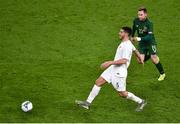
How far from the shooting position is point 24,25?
18.8 m

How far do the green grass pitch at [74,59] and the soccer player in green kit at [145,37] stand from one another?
2.34ft

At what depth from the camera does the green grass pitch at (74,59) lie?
42.3 ft

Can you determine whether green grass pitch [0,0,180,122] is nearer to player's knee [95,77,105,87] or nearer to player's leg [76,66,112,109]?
player's leg [76,66,112,109]

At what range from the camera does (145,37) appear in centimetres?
1400

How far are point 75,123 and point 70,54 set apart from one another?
4778mm

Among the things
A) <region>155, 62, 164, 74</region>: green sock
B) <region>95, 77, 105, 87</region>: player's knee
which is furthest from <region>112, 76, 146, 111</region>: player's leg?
<region>155, 62, 164, 74</region>: green sock

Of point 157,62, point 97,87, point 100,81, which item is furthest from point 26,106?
point 157,62

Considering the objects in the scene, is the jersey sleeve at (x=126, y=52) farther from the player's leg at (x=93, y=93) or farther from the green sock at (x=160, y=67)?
the green sock at (x=160, y=67)

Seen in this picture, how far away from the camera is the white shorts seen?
40.5ft

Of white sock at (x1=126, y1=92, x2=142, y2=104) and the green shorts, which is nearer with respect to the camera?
white sock at (x1=126, y1=92, x2=142, y2=104)

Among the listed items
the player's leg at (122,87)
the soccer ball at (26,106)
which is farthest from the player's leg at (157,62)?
the soccer ball at (26,106)

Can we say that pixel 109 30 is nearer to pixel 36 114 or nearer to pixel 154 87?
pixel 154 87

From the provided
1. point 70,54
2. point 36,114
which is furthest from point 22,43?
point 36,114

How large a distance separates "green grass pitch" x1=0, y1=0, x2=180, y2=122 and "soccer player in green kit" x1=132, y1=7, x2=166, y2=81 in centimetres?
71
